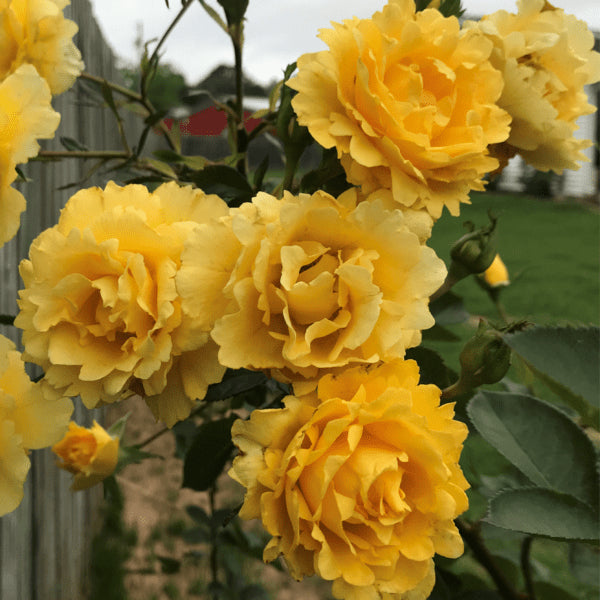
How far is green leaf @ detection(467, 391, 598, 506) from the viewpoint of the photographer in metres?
0.57

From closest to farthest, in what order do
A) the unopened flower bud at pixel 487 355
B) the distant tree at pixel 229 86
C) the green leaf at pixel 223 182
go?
the unopened flower bud at pixel 487 355
the green leaf at pixel 223 182
the distant tree at pixel 229 86

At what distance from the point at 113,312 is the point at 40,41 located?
270mm

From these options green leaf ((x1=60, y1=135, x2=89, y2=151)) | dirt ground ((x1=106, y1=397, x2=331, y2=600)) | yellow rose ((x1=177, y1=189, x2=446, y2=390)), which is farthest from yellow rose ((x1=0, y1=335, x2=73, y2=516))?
dirt ground ((x1=106, y1=397, x2=331, y2=600))

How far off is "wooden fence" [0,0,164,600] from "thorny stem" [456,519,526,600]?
765 millimetres

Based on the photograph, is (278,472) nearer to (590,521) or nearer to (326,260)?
(326,260)

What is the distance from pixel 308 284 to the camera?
0.37 m

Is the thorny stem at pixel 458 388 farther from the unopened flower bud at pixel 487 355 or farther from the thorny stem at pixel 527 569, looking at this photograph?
the thorny stem at pixel 527 569

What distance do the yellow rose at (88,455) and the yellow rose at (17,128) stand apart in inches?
17.5

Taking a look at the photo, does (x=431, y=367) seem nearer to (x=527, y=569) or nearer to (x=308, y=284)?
(x=308, y=284)

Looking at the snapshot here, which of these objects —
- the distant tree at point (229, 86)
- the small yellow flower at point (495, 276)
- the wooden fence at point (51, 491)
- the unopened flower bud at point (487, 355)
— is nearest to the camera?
the unopened flower bud at point (487, 355)

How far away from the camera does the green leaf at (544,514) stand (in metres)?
0.49

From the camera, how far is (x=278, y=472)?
376 mm

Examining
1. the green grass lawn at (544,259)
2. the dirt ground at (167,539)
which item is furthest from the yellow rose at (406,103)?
the green grass lawn at (544,259)

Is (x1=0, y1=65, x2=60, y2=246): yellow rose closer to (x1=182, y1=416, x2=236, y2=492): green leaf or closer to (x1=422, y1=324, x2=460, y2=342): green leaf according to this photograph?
(x1=182, y1=416, x2=236, y2=492): green leaf
